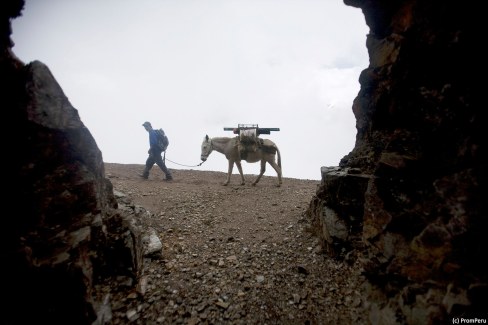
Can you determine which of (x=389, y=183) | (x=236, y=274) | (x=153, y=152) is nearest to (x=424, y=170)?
(x=389, y=183)

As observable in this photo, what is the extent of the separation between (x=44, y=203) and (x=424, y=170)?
4.58 meters

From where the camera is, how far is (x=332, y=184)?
5668 mm

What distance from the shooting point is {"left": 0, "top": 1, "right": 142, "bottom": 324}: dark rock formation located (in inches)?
115

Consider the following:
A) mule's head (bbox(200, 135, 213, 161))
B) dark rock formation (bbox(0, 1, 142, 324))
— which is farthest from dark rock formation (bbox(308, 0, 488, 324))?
mule's head (bbox(200, 135, 213, 161))

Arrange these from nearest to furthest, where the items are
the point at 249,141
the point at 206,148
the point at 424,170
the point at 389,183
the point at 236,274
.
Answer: the point at 424,170 → the point at 389,183 → the point at 236,274 → the point at 249,141 → the point at 206,148

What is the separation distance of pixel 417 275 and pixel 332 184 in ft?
9.55

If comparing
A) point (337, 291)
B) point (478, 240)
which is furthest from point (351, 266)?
point (478, 240)

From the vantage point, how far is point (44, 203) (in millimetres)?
3184

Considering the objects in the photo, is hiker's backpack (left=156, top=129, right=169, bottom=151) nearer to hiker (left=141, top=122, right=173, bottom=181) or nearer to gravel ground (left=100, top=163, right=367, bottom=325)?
hiker (left=141, top=122, right=173, bottom=181)

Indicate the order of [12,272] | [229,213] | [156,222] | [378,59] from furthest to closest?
[229,213] < [156,222] < [378,59] < [12,272]

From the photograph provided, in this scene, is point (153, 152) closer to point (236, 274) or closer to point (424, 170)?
point (236, 274)

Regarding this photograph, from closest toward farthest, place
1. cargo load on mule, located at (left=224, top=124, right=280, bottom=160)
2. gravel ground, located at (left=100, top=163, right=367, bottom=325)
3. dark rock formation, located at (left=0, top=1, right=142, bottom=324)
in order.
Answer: dark rock formation, located at (left=0, top=1, right=142, bottom=324), gravel ground, located at (left=100, top=163, right=367, bottom=325), cargo load on mule, located at (left=224, top=124, right=280, bottom=160)

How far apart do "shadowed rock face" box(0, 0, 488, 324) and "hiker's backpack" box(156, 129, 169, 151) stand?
8194 mm

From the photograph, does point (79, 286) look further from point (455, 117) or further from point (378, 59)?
point (378, 59)
